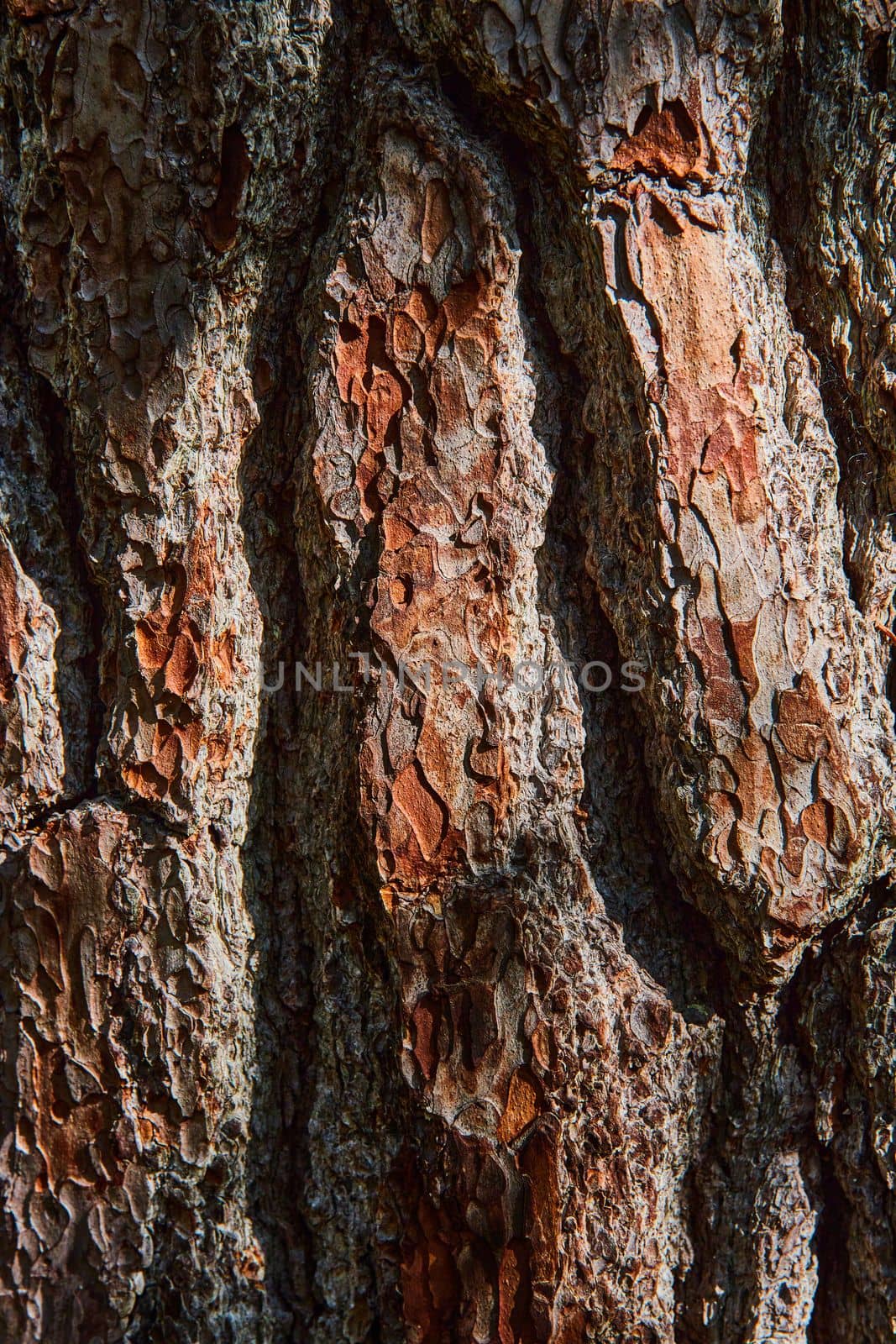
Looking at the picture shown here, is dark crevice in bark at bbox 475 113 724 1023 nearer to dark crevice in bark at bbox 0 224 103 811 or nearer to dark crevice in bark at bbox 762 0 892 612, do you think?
dark crevice in bark at bbox 762 0 892 612

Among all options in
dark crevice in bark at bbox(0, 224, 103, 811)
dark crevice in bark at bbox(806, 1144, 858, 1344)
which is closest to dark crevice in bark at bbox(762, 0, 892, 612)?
dark crevice in bark at bbox(806, 1144, 858, 1344)

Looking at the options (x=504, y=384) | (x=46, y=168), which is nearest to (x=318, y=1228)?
(x=504, y=384)

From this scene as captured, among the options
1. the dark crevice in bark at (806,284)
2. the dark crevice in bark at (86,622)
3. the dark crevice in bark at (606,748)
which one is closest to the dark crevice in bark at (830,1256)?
the dark crevice in bark at (606,748)

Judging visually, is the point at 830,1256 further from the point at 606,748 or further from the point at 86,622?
the point at 86,622

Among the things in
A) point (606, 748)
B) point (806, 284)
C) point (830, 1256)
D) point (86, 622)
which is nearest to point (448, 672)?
point (606, 748)

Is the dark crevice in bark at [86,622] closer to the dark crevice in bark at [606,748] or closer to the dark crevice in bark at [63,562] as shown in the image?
the dark crevice in bark at [63,562]

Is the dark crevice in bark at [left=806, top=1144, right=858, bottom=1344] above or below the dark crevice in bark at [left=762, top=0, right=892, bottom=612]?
below

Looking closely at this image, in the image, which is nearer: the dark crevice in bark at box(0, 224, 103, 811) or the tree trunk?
the tree trunk

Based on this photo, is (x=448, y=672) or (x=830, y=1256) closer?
(x=448, y=672)

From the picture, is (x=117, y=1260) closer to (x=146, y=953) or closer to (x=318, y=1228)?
(x=318, y=1228)
